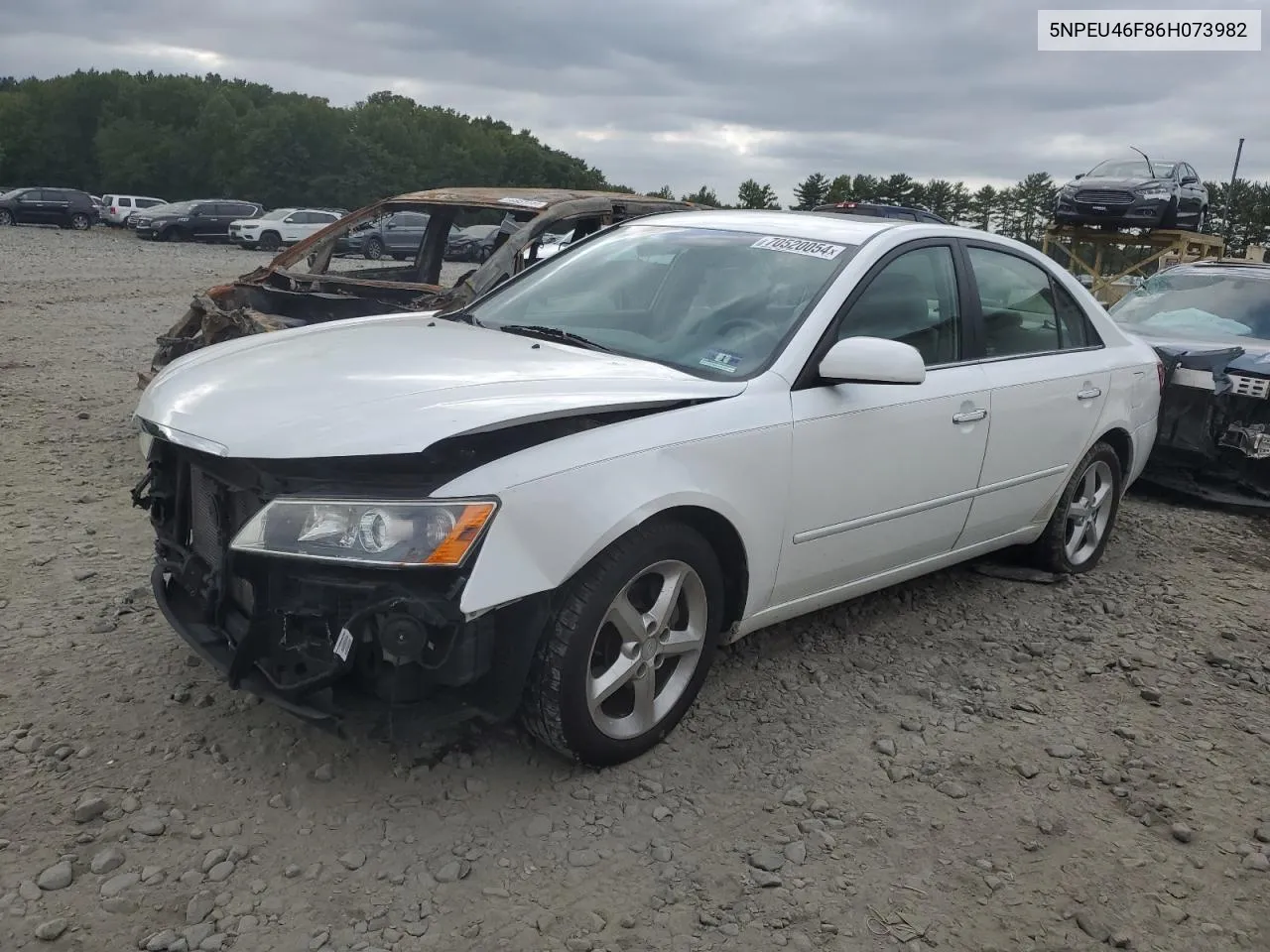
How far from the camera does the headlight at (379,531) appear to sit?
8.56 feet

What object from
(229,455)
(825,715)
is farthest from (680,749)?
(229,455)

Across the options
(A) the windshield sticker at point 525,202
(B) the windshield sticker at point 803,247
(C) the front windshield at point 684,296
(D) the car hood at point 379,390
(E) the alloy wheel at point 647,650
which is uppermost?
(A) the windshield sticker at point 525,202

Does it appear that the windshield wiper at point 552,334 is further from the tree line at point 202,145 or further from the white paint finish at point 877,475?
the tree line at point 202,145

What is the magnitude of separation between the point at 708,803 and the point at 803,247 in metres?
1.98

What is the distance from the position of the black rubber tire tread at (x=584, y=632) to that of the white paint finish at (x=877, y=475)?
19.1 inches

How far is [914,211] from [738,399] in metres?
10.8

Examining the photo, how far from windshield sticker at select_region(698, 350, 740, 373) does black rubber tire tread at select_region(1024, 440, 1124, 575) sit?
216 cm

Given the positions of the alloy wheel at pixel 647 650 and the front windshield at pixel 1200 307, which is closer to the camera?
the alloy wheel at pixel 647 650

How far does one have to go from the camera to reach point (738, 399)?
325 centimetres

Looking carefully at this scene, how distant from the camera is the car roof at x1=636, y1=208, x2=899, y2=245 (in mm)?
3975

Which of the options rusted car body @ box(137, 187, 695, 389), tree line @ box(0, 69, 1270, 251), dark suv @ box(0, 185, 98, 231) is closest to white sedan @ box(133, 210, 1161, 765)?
rusted car body @ box(137, 187, 695, 389)

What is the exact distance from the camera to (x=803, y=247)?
3881 millimetres

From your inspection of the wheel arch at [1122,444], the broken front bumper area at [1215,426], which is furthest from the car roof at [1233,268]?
the wheel arch at [1122,444]

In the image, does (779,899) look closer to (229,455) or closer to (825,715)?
(825,715)
